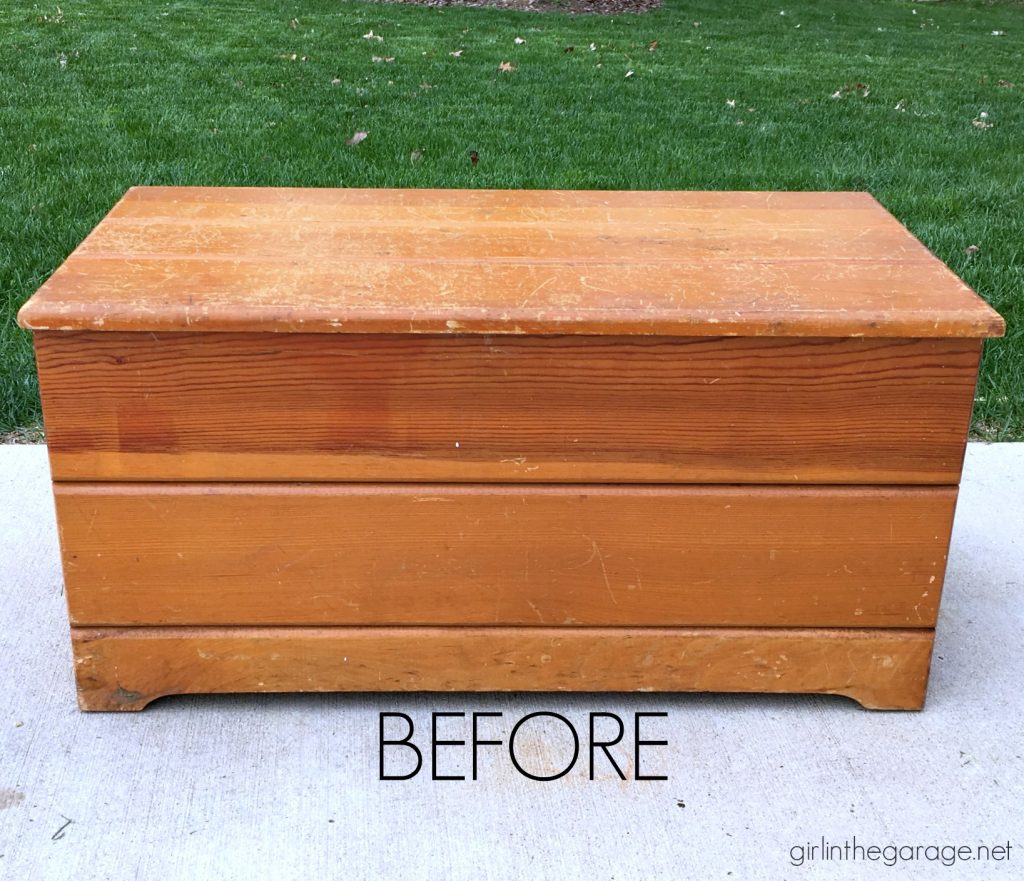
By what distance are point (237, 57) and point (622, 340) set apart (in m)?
6.38

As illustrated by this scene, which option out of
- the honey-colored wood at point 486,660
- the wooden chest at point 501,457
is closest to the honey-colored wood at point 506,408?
the wooden chest at point 501,457

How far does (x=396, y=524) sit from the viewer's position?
1988mm

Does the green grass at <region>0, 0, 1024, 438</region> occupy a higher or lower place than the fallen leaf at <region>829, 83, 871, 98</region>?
higher

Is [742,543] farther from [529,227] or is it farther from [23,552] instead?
[23,552]

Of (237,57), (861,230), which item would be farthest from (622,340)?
(237,57)

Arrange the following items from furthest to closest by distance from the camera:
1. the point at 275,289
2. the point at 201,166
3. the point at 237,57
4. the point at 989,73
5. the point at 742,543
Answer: the point at 989,73
the point at 237,57
the point at 201,166
the point at 742,543
the point at 275,289

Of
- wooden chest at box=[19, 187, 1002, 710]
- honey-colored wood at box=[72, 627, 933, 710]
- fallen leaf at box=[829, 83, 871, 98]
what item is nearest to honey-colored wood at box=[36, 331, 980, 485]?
wooden chest at box=[19, 187, 1002, 710]

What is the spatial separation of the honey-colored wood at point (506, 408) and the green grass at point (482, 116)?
152 cm

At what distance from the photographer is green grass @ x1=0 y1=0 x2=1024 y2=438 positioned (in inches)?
180

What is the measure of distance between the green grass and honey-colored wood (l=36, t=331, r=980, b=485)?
1519 mm

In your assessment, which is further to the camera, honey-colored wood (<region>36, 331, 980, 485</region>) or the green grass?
the green grass

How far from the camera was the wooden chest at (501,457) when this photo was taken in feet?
6.06

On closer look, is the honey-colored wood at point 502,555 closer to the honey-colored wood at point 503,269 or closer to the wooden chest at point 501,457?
the wooden chest at point 501,457

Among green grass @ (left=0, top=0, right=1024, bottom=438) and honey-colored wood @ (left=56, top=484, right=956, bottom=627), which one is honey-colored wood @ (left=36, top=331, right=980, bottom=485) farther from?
green grass @ (left=0, top=0, right=1024, bottom=438)
